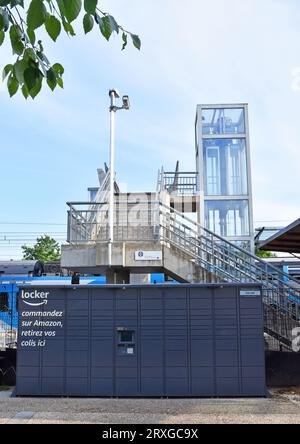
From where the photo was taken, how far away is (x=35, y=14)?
90.7 inches

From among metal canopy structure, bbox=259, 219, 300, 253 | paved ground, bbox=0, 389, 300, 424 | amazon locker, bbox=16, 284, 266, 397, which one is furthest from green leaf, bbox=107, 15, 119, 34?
metal canopy structure, bbox=259, 219, 300, 253

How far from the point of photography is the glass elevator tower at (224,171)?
64.0 ft

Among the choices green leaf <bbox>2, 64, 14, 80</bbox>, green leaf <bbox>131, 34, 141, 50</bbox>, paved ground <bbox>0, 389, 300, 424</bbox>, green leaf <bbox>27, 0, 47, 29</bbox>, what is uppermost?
green leaf <bbox>131, 34, 141, 50</bbox>

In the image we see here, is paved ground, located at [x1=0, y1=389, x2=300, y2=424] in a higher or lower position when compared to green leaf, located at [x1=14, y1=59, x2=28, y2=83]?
lower

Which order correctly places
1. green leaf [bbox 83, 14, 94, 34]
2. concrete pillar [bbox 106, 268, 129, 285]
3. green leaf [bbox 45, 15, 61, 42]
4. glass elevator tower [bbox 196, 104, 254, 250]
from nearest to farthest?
green leaf [bbox 45, 15, 61, 42] → green leaf [bbox 83, 14, 94, 34] → concrete pillar [bbox 106, 268, 129, 285] → glass elevator tower [bbox 196, 104, 254, 250]

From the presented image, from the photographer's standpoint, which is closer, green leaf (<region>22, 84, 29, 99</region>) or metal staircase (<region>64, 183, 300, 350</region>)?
green leaf (<region>22, 84, 29, 99</region>)

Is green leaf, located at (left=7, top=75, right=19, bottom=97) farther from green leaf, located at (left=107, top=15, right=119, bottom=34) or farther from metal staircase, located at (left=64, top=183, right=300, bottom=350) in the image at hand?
metal staircase, located at (left=64, top=183, right=300, bottom=350)

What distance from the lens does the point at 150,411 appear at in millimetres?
7133

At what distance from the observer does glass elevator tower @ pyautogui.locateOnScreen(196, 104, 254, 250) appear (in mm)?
19500

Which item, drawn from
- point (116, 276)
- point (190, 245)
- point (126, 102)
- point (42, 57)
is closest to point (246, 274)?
point (190, 245)

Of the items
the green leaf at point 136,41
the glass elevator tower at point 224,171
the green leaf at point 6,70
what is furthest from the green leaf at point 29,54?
the glass elevator tower at point 224,171

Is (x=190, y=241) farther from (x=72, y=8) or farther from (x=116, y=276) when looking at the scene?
(x=72, y=8)

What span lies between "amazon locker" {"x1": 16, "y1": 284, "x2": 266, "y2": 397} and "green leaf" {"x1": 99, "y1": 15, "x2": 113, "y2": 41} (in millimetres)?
6352
